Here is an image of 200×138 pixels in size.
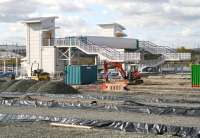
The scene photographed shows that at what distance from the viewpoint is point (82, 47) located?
63.4 meters

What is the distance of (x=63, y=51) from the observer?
218 feet

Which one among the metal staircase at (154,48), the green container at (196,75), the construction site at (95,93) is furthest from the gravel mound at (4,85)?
the metal staircase at (154,48)

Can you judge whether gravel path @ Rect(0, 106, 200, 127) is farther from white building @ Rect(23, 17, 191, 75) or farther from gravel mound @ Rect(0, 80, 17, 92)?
white building @ Rect(23, 17, 191, 75)

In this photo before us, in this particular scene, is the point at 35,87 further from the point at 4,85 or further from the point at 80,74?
the point at 80,74

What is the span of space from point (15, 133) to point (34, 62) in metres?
53.7

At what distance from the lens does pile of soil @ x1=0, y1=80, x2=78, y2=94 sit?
3350 cm

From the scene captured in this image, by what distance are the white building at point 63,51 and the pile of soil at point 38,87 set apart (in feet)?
85.9

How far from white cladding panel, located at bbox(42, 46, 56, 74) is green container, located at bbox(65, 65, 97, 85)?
17.6 metres

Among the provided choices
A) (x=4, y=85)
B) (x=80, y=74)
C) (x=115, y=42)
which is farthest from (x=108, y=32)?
(x=4, y=85)

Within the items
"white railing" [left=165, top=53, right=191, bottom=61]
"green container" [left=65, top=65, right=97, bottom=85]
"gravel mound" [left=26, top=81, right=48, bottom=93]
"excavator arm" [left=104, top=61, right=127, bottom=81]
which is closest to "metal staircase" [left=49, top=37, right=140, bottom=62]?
"white railing" [left=165, top=53, right=191, bottom=61]

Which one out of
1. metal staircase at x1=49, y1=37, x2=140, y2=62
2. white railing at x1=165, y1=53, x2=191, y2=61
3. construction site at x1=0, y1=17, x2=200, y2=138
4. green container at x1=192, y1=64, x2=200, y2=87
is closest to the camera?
construction site at x1=0, y1=17, x2=200, y2=138

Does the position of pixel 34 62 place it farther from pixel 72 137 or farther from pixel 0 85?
pixel 72 137

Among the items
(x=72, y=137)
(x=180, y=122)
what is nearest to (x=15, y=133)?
(x=72, y=137)

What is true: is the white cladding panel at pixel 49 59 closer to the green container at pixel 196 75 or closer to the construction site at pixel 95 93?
the construction site at pixel 95 93
